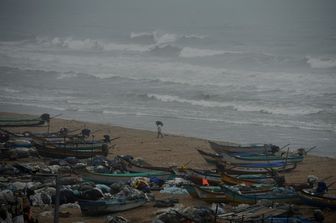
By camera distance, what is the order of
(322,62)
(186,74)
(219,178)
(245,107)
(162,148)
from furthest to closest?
(322,62)
(186,74)
(245,107)
(162,148)
(219,178)

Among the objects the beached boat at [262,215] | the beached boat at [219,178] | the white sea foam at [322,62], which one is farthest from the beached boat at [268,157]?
the white sea foam at [322,62]

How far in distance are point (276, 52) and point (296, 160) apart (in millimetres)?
38288

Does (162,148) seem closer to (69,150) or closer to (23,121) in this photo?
(69,150)

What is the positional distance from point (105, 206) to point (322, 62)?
40280 millimetres

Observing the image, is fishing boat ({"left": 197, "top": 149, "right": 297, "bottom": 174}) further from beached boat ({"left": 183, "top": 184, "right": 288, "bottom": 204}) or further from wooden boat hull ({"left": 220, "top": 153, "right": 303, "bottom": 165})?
beached boat ({"left": 183, "top": 184, "right": 288, "bottom": 204})

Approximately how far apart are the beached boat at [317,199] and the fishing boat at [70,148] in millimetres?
8041

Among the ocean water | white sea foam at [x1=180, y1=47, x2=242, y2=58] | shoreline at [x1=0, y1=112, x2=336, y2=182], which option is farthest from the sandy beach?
white sea foam at [x1=180, y1=47, x2=242, y2=58]

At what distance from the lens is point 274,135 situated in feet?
92.4

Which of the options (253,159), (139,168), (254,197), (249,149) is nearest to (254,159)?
(253,159)

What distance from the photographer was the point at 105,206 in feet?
49.8

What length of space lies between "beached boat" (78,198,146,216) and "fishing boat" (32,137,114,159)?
5.75m

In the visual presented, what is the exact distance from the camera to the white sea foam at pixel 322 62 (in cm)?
5125

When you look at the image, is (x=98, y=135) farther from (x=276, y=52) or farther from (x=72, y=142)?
(x=276, y=52)

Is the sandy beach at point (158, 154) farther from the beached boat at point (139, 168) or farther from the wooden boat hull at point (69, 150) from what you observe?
the beached boat at point (139, 168)
